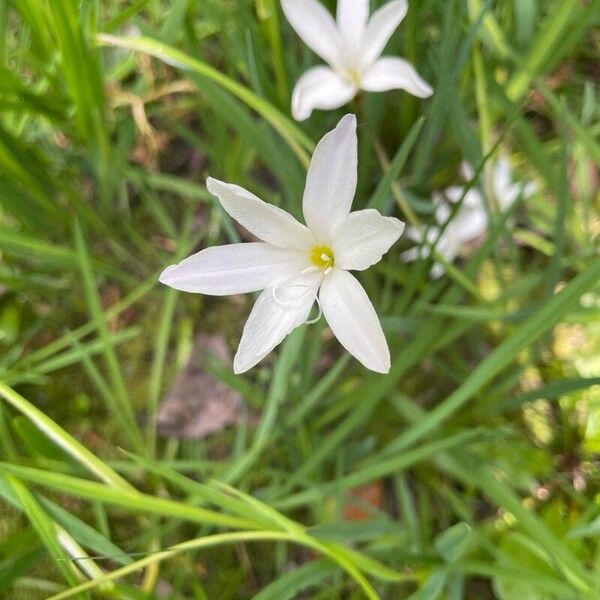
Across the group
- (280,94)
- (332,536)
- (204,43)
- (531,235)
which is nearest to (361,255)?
(332,536)

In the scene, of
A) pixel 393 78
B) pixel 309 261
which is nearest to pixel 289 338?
pixel 309 261

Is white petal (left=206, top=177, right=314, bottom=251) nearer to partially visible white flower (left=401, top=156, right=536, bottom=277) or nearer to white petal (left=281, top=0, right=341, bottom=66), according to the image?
white petal (left=281, top=0, right=341, bottom=66)

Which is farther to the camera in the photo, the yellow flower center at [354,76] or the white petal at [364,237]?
the yellow flower center at [354,76]

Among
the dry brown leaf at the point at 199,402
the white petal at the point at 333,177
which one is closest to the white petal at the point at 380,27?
the white petal at the point at 333,177

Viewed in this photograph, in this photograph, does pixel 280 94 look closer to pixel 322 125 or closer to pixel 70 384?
pixel 322 125

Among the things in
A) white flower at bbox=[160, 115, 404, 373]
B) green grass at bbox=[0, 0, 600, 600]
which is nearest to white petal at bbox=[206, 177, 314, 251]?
white flower at bbox=[160, 115, 404, 373]

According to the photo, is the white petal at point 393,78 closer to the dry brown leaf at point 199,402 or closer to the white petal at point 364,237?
the white petal at point 364,237
